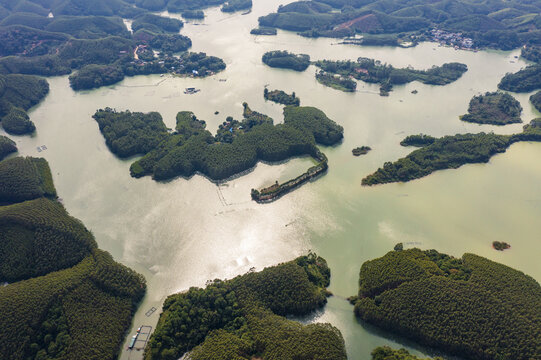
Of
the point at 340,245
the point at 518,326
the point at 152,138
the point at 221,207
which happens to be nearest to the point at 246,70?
the point at 152,138

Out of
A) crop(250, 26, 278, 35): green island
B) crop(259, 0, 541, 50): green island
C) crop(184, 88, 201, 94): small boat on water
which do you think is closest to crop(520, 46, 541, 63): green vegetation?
crop(259, 0, 541, 50): green island

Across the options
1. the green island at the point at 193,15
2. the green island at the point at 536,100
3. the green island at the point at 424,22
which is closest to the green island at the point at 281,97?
the green island at the point at 424,22

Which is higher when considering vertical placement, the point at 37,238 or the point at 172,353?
the point at 37,238

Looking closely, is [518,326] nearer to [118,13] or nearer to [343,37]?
[343,37]

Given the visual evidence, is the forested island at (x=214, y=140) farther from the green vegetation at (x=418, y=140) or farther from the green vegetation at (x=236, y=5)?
the green vegetation at (x=236, y=5)

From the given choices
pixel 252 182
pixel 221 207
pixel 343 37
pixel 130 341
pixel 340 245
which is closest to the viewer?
pixel 130 341

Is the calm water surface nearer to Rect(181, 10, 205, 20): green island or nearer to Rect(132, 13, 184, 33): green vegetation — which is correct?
Rect(132, 13, 184, 33): green vegetation

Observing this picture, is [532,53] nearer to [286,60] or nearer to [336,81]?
[336,81]
